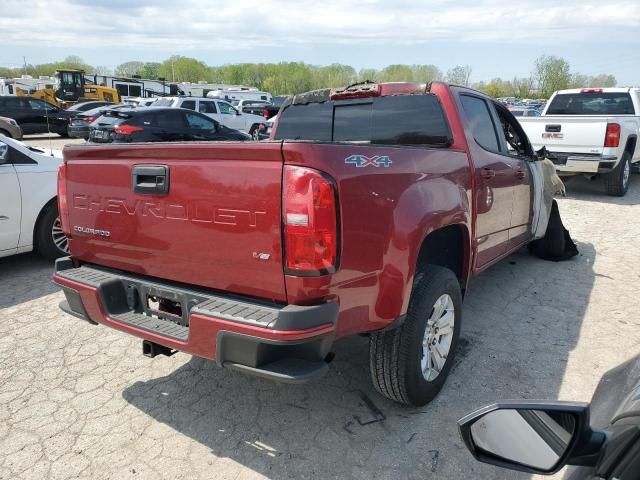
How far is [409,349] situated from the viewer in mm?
2719

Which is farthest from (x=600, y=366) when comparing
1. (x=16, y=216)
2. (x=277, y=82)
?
(x=277, y=82)

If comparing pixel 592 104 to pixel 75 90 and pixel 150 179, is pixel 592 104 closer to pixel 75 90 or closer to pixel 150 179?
pixel 150 179

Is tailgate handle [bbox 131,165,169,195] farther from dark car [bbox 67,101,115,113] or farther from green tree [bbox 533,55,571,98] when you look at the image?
green tree [bbox 533,55,571,98]

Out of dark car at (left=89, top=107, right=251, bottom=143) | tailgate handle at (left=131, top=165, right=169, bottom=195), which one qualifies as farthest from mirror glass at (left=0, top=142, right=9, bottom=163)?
dark car at (left=89, top=107, right=251, bottom=143)

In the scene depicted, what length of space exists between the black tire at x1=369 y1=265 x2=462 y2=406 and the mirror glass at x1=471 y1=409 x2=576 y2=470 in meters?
1.49

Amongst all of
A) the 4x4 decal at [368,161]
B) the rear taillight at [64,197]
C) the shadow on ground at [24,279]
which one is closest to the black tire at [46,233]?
the shadow on ground at [24,279]

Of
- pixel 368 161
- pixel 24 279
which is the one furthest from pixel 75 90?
pixel 368 161

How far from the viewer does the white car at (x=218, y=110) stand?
19312mm

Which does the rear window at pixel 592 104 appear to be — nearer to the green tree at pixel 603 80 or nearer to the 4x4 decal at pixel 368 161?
the 4x4 decal at pixel 368 161

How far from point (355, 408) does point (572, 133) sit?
803cm

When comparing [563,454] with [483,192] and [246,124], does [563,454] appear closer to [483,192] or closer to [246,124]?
[483,192]

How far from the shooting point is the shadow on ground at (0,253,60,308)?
15.5 ft

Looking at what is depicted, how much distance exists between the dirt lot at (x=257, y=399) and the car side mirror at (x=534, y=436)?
56.8 inches

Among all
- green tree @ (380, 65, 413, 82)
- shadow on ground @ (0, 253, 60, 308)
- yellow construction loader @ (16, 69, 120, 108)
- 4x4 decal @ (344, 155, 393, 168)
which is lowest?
shadow on ground @ (0, 253, 60, 308)
